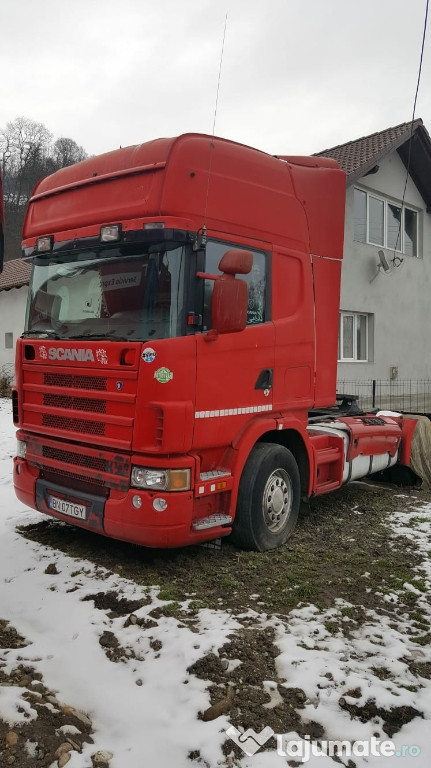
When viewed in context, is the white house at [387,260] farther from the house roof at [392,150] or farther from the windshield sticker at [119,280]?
the windshield sticker at [119,280]

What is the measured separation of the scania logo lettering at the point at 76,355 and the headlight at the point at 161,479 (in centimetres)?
86

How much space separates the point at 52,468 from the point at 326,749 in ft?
10.0

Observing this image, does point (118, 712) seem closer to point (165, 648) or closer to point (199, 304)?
point (165, 648)

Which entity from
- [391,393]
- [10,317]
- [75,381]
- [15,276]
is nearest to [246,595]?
[75,381]

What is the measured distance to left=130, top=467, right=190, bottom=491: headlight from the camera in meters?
4.10

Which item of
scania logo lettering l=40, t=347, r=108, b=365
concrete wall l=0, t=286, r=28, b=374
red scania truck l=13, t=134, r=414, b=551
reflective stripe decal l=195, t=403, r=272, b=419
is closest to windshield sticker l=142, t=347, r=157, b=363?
red scania truck l=13, t=134, r=414, b=551

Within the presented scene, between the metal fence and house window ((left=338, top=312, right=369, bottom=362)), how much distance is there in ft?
2.25

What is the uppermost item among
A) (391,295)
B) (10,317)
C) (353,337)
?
(391,295)

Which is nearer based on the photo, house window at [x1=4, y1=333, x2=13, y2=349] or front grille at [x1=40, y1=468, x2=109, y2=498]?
front grille at [x1=40, y1=468, x2=109, y2=498]

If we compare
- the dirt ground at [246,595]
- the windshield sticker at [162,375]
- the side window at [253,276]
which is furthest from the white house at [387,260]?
the windshield sticker at [162,375]

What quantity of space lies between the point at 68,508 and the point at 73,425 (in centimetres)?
66

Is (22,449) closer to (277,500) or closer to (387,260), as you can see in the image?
(277,500)

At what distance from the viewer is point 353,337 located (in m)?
14.8

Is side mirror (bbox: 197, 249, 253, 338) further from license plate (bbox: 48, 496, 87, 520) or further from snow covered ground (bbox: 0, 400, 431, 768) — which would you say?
snow covered ground (bbox: 0, 400, 431, 768)
